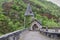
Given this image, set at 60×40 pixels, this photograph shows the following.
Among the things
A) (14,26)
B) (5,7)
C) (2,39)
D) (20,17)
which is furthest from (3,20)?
(2,39)

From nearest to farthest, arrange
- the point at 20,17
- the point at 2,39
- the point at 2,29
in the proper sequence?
the point at 2,39 → the point at 2,29 → the point at 20,17

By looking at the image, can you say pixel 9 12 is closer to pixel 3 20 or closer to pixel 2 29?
pixel 3 20

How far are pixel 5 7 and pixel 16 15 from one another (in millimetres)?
6080

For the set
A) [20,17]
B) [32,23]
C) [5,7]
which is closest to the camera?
[32,23]

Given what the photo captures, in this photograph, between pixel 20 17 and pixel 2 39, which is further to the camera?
pixel 20 17

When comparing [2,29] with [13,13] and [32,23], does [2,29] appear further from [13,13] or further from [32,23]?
[13,13]

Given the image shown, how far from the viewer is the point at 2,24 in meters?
38.0

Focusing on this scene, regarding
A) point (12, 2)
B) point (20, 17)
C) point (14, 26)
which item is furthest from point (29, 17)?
point (12, 2)

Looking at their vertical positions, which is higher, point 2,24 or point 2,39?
point 2,39

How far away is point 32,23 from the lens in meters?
32.8

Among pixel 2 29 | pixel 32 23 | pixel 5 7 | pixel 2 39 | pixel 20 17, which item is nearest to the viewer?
pixel 2 39

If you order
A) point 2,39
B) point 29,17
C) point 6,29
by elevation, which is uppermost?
point 2,39

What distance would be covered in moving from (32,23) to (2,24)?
25.4 ft

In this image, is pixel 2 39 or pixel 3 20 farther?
pixel 3 20
